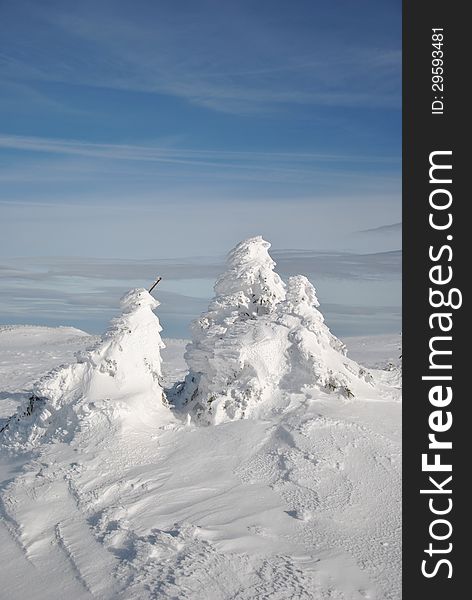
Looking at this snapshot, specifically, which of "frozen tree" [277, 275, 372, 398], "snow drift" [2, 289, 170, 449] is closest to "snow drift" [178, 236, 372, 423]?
"frozen tree" [277, 275, 372, 398]

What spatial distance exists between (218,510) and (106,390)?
497 cm

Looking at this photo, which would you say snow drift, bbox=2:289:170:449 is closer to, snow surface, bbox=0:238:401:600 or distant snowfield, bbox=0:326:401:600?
snow surface, bbox=0:238:401:600

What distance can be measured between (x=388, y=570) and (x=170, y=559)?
3344mm

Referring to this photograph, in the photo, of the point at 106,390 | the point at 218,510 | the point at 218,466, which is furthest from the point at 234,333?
the point at 218,510

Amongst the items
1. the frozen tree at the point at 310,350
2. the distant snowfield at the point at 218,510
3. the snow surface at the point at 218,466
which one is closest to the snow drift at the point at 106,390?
the snow surface at the point at 218,466

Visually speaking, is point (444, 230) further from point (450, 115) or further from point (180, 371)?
point (180, 371)

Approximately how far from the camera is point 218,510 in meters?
11.2

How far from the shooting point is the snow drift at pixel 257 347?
48.8 ft

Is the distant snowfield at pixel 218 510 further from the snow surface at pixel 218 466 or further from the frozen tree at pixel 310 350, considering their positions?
the frozen tree at pixel 310 350

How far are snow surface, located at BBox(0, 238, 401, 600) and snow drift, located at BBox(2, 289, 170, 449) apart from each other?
1.4 inches

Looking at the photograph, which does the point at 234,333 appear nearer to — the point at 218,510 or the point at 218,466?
the point at 218,466

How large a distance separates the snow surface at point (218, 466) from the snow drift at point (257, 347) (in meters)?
0.05

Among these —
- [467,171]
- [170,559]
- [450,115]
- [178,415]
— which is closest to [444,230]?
[467,171]

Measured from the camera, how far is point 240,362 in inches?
591
